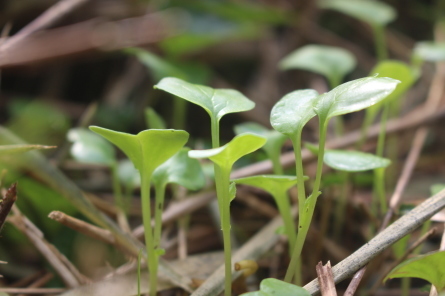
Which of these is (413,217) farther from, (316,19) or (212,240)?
(316,19)

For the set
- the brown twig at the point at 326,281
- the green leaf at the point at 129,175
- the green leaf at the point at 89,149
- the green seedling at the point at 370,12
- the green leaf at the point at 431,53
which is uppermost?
the green seedling at the point at 370,12

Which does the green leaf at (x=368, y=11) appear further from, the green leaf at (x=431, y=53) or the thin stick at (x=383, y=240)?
the thin stick at (x=383, y=240)

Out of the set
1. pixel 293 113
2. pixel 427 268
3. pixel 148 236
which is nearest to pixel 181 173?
pixel 148 236

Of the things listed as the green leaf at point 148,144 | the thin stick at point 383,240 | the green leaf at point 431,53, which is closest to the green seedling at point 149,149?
the green leaf at point 148,144

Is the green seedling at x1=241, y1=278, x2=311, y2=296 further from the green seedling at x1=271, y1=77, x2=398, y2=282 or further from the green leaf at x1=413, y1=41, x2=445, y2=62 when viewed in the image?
the green leaf at x1=413, y1=41, x2=445, y2=62

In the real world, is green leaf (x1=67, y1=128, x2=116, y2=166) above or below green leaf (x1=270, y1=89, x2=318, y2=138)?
below

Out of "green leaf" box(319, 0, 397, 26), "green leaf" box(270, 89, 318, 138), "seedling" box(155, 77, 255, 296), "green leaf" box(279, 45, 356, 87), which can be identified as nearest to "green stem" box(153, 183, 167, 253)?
"seedling" box(155, 77, 255, 296)

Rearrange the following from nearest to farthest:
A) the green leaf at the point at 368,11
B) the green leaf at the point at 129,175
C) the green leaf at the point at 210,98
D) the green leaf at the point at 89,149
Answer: the green leaf at the point at 210,98 < the green leaf at the point at 89,149 < the green leaf at the point at 129,175 < the green leaf at the point at 368,11
